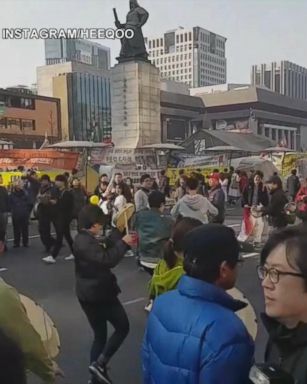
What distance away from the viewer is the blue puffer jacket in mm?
1756

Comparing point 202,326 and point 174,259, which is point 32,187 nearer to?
point 174,259

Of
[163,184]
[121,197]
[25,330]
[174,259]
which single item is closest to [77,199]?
[121,197]

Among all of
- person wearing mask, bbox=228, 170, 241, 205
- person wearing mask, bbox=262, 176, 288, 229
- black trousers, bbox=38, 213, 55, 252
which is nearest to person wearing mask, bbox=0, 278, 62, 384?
person wearing mask, bbox=262, 176, 288, 229

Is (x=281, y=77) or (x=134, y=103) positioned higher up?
(x=281, y=77)

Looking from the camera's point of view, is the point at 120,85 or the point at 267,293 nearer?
the point at 267,293

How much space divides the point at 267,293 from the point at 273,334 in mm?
132

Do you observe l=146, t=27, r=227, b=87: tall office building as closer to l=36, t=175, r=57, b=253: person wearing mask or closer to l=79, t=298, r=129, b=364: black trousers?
l=36, t=175, r=57, b=253: person wearing mask

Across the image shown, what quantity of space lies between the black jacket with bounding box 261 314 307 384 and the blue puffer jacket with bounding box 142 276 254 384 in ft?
0.38

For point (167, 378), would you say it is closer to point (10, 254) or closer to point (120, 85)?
point (10, 254)

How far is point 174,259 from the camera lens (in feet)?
11.6

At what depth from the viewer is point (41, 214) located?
1072 centimetres

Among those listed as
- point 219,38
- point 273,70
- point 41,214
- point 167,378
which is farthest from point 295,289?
point 273,70

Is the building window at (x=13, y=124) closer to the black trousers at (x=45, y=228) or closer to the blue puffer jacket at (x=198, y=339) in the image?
the black trousers at (x=45, y=228)

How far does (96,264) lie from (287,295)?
2.53 metres
